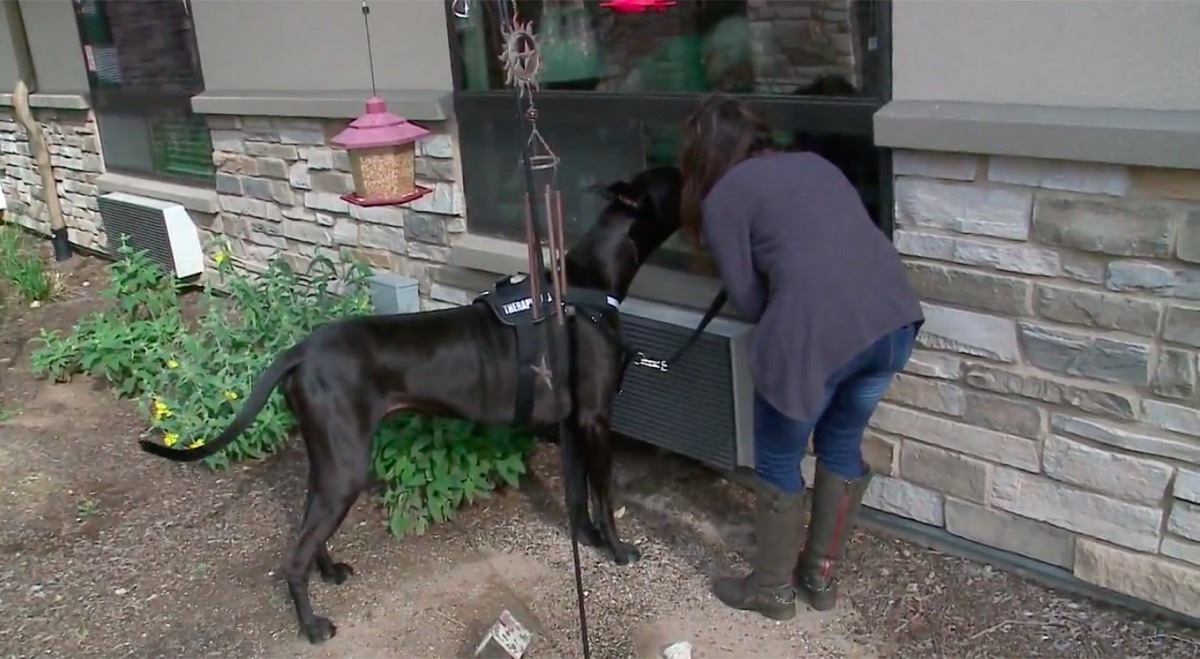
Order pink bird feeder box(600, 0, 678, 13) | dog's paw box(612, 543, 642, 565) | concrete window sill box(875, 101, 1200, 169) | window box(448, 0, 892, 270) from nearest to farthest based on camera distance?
concrete window sill box(875, 101, 1200, 169) → window box(448, 0, 892, 270) → dog's paw box(612, 543, 642, 565) → pink bird feeder box(600, 0, 678, 13)

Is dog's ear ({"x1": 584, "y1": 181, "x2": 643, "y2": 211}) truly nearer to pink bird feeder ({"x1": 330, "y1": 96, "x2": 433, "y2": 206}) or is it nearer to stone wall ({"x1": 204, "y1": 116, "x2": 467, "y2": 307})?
pink bird feeder ({"x1": 330, "y1": 96, "x2": 433, "y2": 206})

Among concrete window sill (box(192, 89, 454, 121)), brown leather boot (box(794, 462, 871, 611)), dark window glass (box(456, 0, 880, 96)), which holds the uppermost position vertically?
dark window glass (box(456, 0, 880, 96))

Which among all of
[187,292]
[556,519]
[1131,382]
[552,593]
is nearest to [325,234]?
[187,292]

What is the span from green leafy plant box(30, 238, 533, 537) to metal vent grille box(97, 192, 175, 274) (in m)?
0.37

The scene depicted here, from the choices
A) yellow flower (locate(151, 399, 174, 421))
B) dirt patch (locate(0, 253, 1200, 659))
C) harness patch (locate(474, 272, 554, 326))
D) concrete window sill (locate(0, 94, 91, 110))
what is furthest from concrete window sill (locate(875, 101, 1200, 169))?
concrete window sill (locate(0, 94, 91, 110))

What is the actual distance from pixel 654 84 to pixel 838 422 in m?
1.53

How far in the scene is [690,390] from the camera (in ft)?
12.5

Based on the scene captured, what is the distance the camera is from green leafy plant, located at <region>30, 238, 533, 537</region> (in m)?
3.87

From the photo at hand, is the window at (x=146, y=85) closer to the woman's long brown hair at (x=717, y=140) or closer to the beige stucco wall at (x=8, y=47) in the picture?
the beige stucco wall at (x=8, y=47)

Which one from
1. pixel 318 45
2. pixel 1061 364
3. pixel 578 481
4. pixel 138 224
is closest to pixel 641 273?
pixel 578 481

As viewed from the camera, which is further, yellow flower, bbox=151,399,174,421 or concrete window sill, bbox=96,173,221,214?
concrete window sill, bbox=96,173,221,214

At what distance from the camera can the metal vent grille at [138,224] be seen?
683cm

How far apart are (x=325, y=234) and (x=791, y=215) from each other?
356 cm

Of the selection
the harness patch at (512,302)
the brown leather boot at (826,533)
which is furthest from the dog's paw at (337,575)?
the brown leather boot at (826,533)
